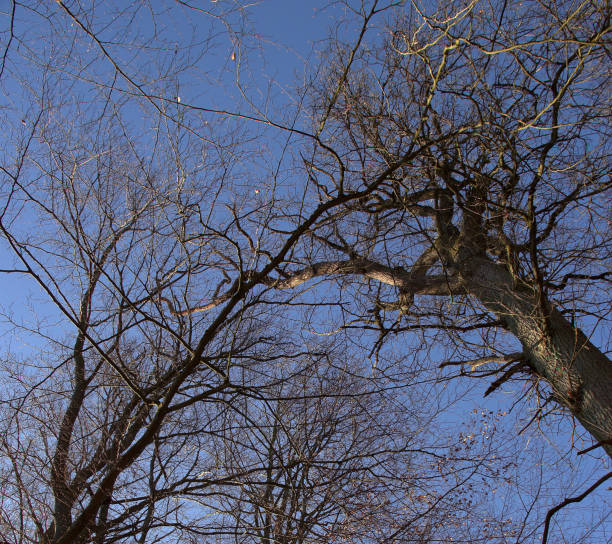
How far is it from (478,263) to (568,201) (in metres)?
0.84

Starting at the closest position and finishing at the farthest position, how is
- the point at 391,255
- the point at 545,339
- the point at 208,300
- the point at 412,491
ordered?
the point at 545,339
the point at 412,491
the point at 391,255
the point at 208,300

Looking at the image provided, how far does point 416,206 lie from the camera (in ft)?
13.7

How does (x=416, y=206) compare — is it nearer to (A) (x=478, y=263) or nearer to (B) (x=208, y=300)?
(A) (x=478, y=263)

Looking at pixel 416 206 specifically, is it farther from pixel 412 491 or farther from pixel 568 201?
pixel 412 491

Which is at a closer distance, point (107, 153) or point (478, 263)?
point (107, 153)

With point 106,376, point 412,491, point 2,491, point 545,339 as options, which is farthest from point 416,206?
point 2,491

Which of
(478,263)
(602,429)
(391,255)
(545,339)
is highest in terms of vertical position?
(391,255)

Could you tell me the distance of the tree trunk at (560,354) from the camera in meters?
2.64

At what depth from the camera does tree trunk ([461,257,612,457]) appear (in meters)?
2.64

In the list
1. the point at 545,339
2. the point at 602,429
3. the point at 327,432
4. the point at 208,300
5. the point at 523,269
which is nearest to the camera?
the point at 602,429

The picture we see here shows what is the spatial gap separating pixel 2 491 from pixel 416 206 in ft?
12.8

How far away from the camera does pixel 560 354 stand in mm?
2914

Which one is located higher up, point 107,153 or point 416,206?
point 107,153

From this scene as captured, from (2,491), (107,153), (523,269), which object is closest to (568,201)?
(523,269)
